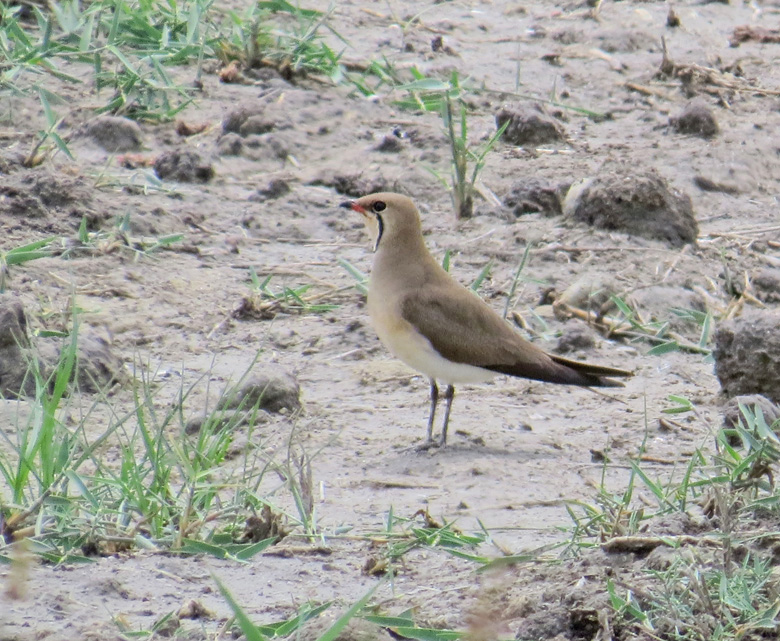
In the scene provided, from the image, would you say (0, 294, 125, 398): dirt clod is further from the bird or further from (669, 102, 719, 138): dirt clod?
(669, 102, 719, 138): dirt clod

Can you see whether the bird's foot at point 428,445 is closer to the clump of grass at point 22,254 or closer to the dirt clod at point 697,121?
the clump of grass at point 22,254

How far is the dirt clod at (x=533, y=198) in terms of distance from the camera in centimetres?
697

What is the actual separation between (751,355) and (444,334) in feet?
3.76

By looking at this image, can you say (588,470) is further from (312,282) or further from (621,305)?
(312,282)

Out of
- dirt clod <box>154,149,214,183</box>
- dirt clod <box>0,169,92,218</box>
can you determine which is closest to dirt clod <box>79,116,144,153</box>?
dirt clod <box>154,149,214,183</box>

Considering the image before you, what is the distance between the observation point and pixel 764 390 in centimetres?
519

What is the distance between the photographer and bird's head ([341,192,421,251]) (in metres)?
5.46

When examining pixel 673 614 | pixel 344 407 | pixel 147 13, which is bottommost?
pixel 344 407

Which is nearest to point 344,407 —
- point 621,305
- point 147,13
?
point 621,305

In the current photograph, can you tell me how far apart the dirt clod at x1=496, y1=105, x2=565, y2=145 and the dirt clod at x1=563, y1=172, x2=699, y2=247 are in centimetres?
102

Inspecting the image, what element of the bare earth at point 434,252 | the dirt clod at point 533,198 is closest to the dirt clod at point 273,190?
the bare earth at point 434,252

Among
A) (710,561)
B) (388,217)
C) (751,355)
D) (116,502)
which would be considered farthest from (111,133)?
(710,561)

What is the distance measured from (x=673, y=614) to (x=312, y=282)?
3.47m

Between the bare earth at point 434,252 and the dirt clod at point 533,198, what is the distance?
8 cm
